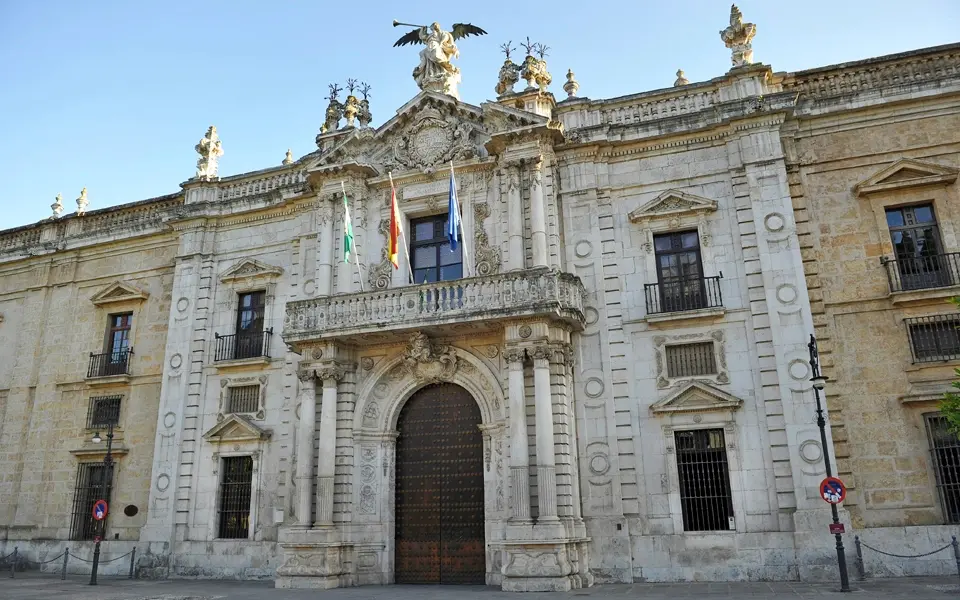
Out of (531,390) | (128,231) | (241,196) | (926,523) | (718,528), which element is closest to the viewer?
(926,523)

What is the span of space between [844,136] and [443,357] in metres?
11.3

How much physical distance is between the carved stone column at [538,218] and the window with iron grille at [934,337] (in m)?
8.28

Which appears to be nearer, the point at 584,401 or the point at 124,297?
the point at 584,401

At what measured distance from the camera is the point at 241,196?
73.7 ft

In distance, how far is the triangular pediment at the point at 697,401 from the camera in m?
16.2

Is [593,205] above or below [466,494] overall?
above

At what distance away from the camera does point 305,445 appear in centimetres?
1788

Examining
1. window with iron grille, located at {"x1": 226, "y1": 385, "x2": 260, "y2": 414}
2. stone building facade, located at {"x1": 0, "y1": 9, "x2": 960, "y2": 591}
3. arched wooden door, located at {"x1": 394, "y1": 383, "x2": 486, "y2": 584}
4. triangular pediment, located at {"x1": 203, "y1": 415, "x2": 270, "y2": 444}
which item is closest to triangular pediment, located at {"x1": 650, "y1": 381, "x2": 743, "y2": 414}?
stone building facade, located at {"x1": 0, "y1": 9, "x2": 960, "y2": 591}

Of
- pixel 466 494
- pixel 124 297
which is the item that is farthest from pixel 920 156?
pixel 124 297

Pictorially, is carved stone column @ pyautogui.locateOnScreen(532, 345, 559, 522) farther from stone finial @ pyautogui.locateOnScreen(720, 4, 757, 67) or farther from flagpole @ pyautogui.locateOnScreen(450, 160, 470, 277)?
stone finial @ pyautogui.locateOnScreen(720, 4, 757, 67)

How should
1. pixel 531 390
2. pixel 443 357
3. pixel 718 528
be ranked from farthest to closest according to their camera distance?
1. pixel 443 357
2. pixel 531 390
3. pixel 718 528

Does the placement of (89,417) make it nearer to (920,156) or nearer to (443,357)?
(443,357)

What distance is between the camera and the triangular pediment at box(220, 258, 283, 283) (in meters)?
21.3

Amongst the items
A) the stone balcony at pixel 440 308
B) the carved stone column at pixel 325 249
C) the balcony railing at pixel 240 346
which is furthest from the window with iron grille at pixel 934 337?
the balcony railing at pixel 240 346
